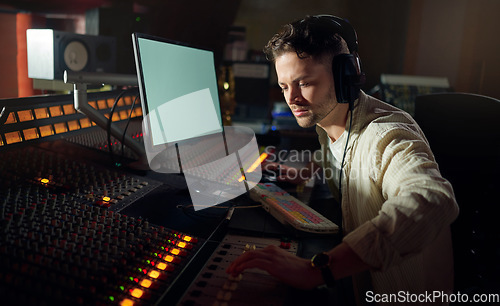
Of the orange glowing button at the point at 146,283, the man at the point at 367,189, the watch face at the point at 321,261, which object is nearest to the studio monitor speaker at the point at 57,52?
the man at the point at 367,189

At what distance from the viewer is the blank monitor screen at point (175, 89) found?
1035mm

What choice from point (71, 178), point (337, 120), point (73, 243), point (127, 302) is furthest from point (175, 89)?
point (127, 302)

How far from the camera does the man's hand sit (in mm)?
675

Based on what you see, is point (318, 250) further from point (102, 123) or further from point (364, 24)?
point (364, 24)

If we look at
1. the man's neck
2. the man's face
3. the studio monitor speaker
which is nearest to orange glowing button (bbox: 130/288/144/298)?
→ the man's face

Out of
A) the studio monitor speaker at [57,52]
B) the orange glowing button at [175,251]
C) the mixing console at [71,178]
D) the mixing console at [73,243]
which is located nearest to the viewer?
the mixing console at [73,243]

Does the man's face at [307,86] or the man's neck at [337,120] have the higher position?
the man's face at [307,86]

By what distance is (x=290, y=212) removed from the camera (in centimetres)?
102

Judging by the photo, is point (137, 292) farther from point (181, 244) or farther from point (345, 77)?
point (345, 77)

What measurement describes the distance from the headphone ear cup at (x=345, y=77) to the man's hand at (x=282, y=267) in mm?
518

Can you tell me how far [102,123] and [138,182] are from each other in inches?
10.4

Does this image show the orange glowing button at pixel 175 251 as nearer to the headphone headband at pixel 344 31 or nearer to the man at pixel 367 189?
the man at pixel 367 189

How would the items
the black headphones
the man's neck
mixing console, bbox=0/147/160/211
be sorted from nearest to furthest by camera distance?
mixing console, bbox=0/147/160/211 < the black headphones < the man's neck

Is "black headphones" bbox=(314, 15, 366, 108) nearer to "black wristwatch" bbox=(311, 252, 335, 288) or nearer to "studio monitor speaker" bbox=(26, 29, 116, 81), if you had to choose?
"black wristwatch" bbox=(311, 252, 335, 288)
